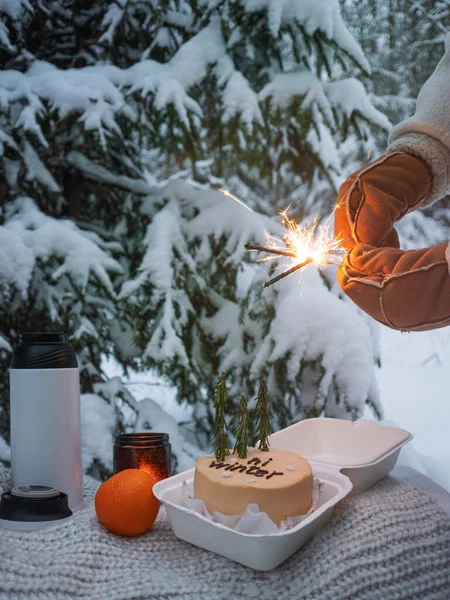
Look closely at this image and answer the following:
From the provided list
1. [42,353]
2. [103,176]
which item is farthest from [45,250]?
[42,353]

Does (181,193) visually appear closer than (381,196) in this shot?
No

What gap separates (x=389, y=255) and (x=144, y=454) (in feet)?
1.39

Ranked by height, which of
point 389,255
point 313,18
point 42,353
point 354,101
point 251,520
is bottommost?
point 251,520

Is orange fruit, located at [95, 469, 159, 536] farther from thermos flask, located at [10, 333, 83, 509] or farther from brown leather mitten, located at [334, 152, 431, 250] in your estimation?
brown leather mitten, located at [334, 152, 431, 250]

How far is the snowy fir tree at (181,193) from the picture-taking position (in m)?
1.32

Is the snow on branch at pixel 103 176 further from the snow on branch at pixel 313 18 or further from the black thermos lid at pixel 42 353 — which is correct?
the black thermos lid at pixel 42 353

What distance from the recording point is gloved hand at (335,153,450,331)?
60cm

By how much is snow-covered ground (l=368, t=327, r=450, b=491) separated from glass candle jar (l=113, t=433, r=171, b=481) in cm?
73

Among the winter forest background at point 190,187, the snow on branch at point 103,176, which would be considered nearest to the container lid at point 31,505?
the winter forest background at point 190,187

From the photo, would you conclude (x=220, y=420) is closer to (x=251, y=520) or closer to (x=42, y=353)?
(x=251, y=520)

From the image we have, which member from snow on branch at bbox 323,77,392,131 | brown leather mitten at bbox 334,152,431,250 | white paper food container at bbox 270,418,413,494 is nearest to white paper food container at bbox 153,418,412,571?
white paper food container at bbox 270,418,413,494

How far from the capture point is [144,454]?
0.77 metres

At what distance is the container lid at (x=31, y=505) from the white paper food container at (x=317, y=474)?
0.44 feet

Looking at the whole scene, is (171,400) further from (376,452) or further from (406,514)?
(406,514)
